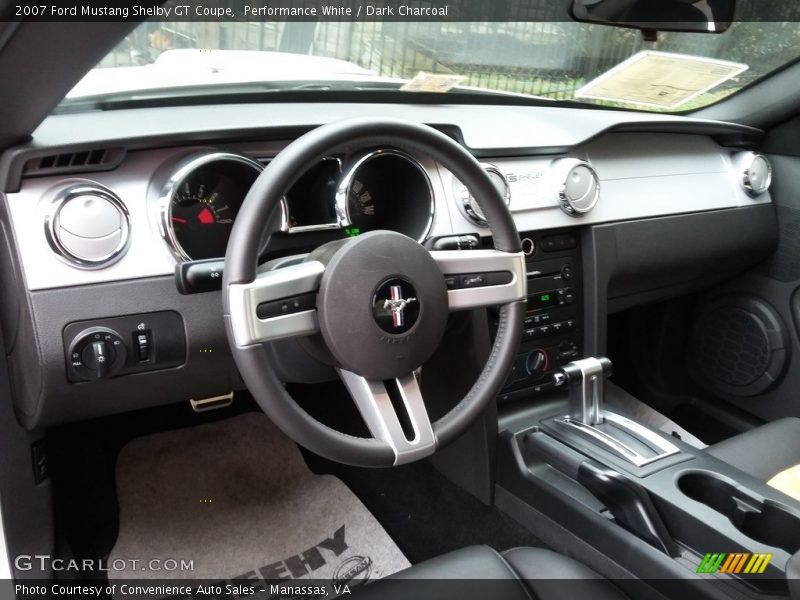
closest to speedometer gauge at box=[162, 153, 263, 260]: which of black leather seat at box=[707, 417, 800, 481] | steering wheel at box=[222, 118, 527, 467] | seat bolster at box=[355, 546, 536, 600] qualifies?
steering wheel at box=[222, 118, 527, 467]

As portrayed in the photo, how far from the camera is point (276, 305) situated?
915 mm

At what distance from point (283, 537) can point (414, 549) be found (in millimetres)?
336

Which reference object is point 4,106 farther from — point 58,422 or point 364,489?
point 364,489

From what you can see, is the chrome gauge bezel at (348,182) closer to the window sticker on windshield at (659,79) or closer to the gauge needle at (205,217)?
the gauge needle at (205,217)

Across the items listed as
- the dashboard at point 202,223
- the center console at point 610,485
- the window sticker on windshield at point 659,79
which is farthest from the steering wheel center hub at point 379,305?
the window sticker on windshield at point 659,79

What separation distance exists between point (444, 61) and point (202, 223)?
0.80 m

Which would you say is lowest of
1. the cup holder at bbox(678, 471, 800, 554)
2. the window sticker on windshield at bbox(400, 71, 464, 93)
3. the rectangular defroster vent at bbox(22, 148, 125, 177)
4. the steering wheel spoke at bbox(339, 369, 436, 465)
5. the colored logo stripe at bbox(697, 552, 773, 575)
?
the colored logo stripe at bbox(697, 552, 773, 575)

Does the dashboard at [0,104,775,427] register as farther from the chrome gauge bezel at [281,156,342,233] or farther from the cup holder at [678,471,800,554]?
the cup holder at [678,471,800,554]

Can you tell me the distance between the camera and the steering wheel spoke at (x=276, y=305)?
2.90 ft

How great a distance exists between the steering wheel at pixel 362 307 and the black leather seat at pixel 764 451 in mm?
723

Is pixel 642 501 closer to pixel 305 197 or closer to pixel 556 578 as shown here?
pixel 556 578

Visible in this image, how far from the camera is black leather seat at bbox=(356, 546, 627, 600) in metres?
1.09

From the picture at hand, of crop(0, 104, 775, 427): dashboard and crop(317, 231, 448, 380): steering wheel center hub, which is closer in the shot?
crop(317, 231, 448, 380): steering wheel center hub

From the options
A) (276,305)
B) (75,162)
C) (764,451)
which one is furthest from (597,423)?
(75,162)
